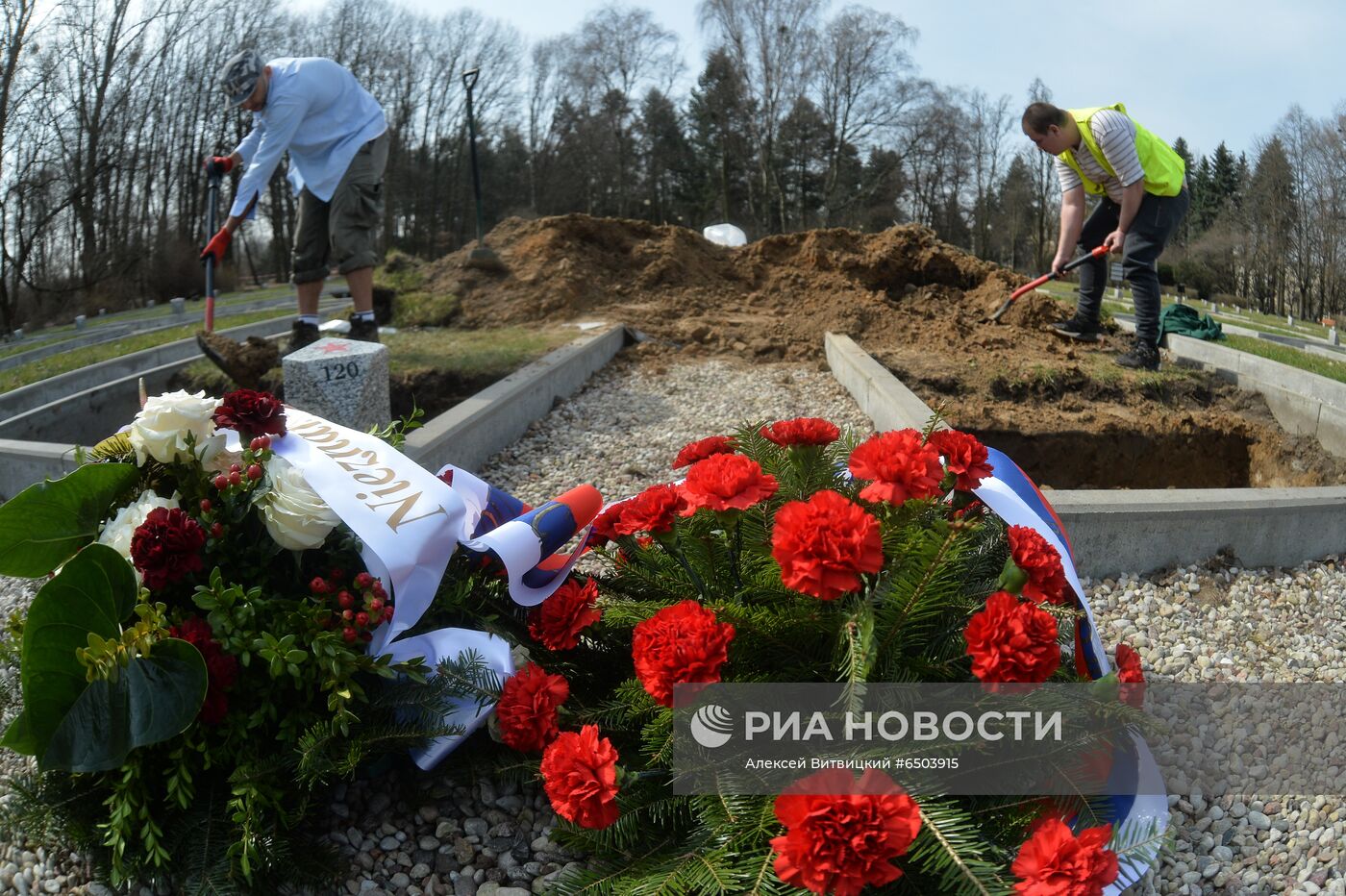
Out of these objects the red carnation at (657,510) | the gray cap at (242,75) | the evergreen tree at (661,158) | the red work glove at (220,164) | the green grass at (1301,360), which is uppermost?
the evergreen tree at (661,158)

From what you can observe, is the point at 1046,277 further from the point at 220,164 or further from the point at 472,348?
the point at 220,164

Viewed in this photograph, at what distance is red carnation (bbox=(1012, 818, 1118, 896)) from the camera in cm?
125

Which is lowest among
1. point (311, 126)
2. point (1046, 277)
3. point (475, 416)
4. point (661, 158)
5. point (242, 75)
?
point (475, 416)

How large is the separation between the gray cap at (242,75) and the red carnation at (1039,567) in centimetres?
535

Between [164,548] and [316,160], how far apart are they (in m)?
4.73

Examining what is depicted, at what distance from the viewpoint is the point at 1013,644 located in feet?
4.64

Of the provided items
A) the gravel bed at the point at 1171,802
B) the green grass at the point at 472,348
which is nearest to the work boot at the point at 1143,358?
the gravel bed at the point at 1171,802

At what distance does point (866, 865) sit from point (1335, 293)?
92.7ft

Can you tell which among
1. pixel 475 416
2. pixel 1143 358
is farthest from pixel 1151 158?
pixel 475 416

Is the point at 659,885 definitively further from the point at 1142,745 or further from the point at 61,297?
the point at 61,297

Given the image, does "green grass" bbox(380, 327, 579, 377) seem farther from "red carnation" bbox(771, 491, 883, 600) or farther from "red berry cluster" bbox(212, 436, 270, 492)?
"red carnation" bbox(771, 491, 883, 600)

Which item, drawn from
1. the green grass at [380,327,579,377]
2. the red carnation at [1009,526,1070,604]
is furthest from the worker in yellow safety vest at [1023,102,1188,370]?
the red carnation at [1009,526,1070,604]

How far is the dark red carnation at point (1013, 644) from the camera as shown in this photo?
1406 millimetres

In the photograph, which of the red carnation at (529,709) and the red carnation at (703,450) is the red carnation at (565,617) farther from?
the red carnation at (703,450)
